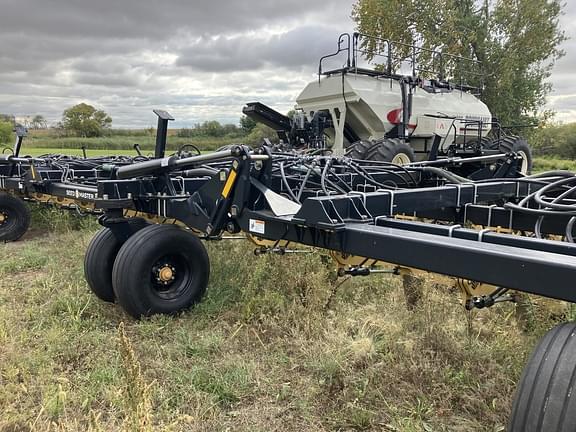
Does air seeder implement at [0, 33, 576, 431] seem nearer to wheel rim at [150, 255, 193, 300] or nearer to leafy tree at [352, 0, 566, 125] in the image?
wheel rim at [150, 255, 193, 300]

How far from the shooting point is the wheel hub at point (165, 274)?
3.84 meters

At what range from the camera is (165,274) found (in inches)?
152

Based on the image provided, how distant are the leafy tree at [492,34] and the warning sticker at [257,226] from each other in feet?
61.5

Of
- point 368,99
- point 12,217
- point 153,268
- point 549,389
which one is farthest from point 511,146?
point 549,389

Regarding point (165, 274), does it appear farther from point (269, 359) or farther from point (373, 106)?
point (373, 106)

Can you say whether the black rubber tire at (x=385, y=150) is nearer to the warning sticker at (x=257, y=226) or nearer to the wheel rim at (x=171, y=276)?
the wheel rim at (x=171, y=276)

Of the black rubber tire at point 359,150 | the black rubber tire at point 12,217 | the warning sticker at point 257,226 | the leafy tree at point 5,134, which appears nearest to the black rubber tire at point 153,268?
the warning sticker at point 257,226

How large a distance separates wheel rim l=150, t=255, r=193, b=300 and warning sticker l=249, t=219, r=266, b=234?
3.01 ft

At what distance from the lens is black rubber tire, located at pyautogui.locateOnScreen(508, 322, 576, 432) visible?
1.67m

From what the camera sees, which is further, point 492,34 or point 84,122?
point 84,122

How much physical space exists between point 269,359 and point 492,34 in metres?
21.2

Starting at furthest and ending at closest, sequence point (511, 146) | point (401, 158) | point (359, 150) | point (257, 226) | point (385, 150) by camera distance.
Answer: point (511, 146) → point (401, 158) → point (359, 150) → point (385, 150) → point (257, 226)

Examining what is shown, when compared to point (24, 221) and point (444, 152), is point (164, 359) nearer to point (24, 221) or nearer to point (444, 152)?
point (24, 221)

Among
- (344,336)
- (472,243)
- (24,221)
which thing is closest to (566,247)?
(472,243)
